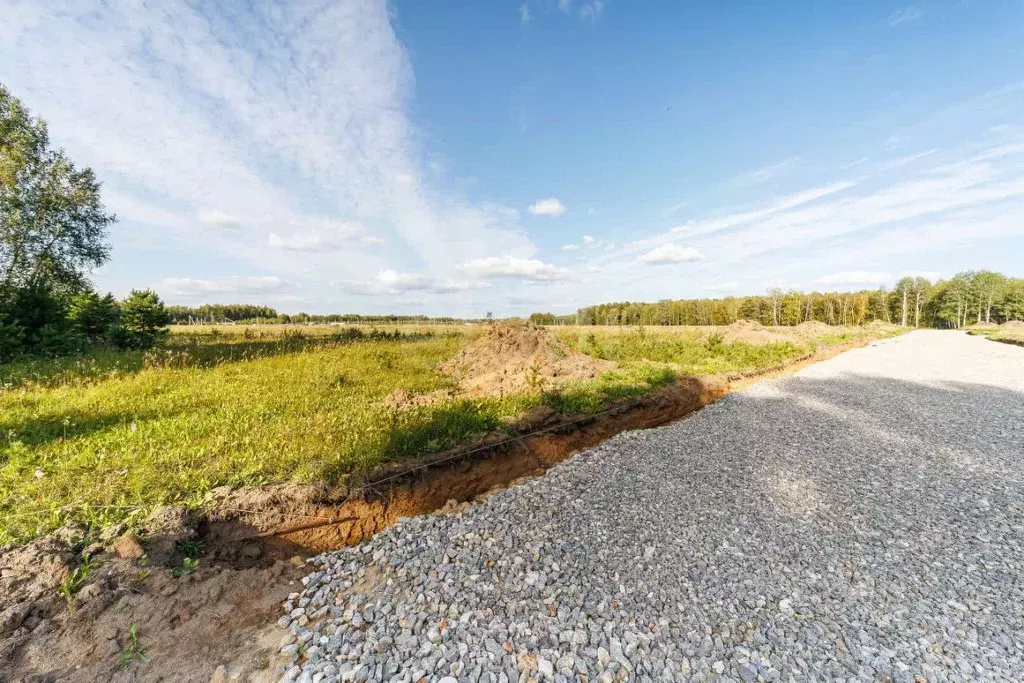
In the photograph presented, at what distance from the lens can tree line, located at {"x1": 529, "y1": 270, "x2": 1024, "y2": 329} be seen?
7375 cm

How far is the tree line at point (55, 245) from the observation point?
58.7ft

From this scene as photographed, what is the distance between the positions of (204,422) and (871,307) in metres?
114

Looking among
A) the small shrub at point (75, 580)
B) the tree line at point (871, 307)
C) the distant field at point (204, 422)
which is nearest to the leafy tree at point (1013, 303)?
the tree line at point (871, 307)

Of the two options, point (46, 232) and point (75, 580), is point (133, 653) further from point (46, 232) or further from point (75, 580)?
point (46, 232)

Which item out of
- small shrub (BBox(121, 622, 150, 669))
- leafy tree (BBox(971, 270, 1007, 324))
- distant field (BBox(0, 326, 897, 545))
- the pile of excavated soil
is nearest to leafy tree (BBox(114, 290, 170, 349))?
distant field (BBox(0, 326, 897, 545))

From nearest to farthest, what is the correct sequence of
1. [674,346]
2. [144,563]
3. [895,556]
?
[144,563] < [895,556] < [674,346]

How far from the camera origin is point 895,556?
4660 mm

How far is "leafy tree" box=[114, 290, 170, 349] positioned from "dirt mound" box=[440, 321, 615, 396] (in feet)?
48.8

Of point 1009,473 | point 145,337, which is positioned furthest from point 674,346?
point 145,337


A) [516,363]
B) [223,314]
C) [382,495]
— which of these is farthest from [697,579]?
[223,314]

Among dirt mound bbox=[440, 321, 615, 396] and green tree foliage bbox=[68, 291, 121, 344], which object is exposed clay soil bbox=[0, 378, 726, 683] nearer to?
dirt mound bbox=[440, 321, 615, 396]

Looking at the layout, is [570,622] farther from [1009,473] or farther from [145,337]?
[145,337]

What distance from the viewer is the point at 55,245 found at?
774 inches

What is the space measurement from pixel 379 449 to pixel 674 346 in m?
18.6
